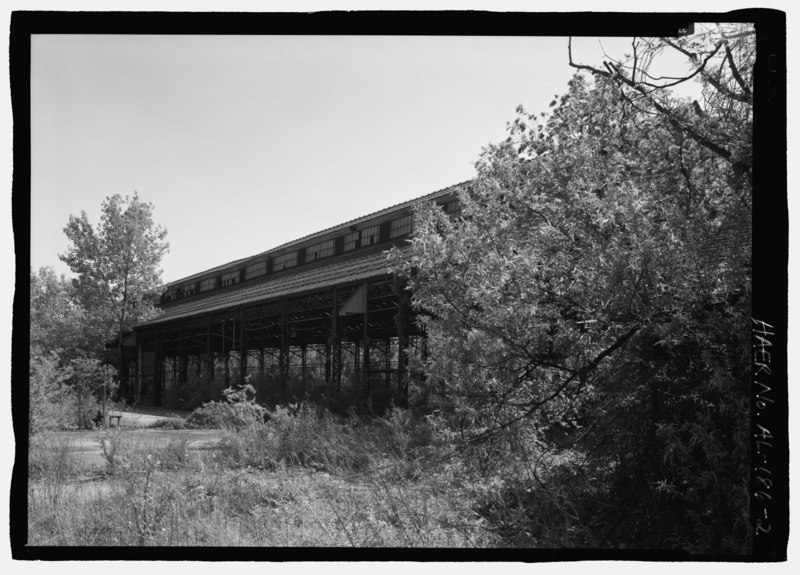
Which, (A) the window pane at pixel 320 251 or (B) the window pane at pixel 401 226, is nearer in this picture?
(B) the window pane at pixel 401 226

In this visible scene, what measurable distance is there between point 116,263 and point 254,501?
53.1 feet

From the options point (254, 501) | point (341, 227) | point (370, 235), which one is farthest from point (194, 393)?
point (254, 501)

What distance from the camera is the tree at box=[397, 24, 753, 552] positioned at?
5.30 m

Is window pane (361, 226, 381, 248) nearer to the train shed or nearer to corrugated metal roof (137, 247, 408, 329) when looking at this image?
the train shed

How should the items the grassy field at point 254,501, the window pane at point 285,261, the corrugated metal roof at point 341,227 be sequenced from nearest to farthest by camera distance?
the grassy field at point 254,501
the corrugated metal roof at point 341,227
the window pane at point 285,261

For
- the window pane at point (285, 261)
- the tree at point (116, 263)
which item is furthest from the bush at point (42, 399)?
the window pane at point (285, 261)

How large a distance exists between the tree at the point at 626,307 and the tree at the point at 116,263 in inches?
642

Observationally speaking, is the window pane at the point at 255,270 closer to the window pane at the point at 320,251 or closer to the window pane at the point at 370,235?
the window pane at the point at 320,251

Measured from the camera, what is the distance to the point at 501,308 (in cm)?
655

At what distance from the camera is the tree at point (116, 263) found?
20.9 m

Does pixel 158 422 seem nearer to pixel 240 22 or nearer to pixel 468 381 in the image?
pixel 468 381

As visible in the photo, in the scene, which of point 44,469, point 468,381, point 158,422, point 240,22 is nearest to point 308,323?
point 158,422

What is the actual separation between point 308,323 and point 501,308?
79.0 feet

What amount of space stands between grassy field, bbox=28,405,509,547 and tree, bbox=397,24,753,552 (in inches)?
35.9
